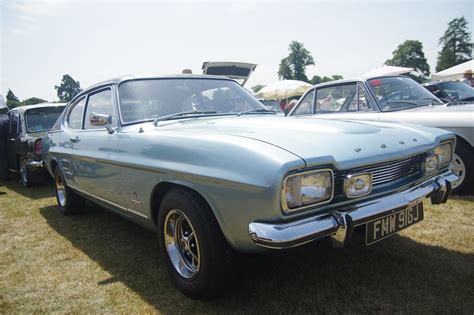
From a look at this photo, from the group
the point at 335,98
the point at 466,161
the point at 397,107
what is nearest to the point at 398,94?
the point at 397,107

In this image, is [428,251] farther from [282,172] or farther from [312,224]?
[282,172]

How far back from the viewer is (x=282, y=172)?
1.66m

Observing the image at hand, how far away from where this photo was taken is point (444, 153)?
2703 mm

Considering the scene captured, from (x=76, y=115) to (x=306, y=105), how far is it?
11.1ft

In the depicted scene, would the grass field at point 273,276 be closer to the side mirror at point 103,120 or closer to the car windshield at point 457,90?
the side mirror at point 103,120

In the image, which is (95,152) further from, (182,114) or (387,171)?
(387,171)

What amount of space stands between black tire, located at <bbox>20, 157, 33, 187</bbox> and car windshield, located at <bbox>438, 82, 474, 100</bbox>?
7783mm

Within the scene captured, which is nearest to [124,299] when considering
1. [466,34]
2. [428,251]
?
[428,251]

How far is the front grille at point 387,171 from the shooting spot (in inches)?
75.9

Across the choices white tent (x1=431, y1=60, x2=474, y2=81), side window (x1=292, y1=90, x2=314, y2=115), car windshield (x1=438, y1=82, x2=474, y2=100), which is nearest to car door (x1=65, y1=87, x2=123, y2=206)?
side window (x1=292, y1=90, x2=314, y2=115)

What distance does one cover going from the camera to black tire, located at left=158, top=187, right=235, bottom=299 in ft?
6.56

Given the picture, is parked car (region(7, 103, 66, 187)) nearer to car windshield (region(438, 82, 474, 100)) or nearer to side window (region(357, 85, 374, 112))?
side window (region(357, 85, 374, 112))

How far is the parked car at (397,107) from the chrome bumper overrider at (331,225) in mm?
2447

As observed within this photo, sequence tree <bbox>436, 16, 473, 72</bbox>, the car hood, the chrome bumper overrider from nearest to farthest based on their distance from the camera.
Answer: the chrome bumper overrider < the car hood < tree <bbox>436, 16, 473, 72</bbox>
